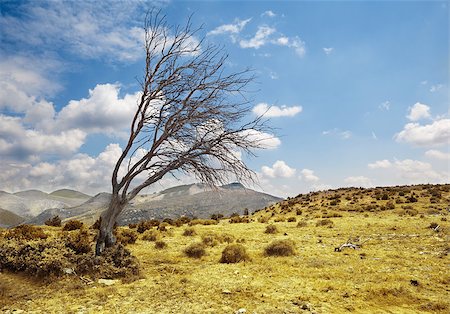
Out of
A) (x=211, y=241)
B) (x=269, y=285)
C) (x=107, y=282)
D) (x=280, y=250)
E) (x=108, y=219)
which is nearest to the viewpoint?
(x=269, y=285)

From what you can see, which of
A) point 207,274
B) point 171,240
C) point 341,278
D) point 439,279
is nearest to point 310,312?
point 341,278

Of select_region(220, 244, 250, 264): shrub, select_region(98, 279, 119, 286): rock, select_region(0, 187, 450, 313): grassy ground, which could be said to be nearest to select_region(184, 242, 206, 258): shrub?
select_region(0, 187, 450, 313): grassy ground

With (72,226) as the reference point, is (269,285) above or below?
below

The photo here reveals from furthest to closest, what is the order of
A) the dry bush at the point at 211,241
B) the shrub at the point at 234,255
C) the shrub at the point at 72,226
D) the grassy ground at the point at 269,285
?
the shrub at the point at 72,226 < the dry bush at the point at 211,241 < the shrub at the point at 234,255 < the grassy ground at the point at 269,285

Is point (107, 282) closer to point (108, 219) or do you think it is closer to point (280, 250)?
point (108, 219)

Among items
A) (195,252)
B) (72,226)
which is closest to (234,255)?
(195,252)

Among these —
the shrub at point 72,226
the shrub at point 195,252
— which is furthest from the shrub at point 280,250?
the shrub at point 72,226

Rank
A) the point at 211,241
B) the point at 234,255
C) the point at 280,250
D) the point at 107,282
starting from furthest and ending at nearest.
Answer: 1. the point at 211,241
2. the point at 280,250
3. the point at 234,255
4. the point at 107,282

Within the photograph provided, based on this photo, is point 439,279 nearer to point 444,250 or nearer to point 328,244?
point 444,250

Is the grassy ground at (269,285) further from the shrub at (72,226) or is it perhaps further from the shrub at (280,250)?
the shrub at (72,226)

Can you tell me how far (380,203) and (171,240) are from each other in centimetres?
2731

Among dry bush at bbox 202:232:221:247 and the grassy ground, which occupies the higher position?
dry bush at bbox 202:232:221:247

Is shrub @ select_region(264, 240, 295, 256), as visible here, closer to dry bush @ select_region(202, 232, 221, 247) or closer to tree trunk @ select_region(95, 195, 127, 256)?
dry bush @ select_region(202, 232, 221, 247)

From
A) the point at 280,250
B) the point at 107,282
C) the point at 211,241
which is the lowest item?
the point at 107,282
